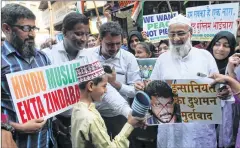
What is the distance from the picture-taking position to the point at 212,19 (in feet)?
16.3

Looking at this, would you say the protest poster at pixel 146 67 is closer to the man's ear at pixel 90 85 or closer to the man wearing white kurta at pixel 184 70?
the man wearing white kurta at pixel 184 70

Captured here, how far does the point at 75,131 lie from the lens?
86.9 inches

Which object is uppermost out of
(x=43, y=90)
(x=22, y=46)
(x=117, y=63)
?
(x=22, y=46)

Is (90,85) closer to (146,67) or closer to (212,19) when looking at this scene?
(146,67)

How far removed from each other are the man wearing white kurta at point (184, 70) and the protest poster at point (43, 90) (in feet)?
3.16

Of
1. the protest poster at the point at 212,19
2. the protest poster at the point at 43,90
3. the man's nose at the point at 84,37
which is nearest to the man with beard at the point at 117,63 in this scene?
the man's nose at the point at 84,37

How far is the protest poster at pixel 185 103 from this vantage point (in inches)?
107

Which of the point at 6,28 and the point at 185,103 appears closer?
the point at 6,28

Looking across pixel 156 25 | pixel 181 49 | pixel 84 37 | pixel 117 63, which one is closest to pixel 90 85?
pixel 84 37

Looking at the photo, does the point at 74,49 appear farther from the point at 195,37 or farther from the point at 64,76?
the point at 195,37

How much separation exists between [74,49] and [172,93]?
Answer: 0.98 m

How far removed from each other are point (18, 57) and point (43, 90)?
33 centimetres

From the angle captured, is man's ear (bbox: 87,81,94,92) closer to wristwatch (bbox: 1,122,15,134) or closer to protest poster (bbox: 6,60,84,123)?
protest poster (bbox: 6,60,84,123)

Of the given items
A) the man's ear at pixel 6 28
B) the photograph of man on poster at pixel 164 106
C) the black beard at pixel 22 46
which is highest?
the man's ear at pixel 6 28
